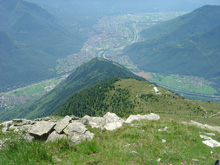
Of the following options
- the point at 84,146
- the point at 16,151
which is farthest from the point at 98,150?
the point at 16,151

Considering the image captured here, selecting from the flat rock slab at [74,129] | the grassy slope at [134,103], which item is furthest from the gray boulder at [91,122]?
the grassy slope at [134,103]

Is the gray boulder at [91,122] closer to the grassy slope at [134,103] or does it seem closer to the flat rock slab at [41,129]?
the flat rock slab at [41,129]

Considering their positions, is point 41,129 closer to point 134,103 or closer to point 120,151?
point 120,151

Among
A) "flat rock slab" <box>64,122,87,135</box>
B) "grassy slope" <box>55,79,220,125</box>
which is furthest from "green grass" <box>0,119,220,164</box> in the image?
"grassy slope" <box>55,79,220,125</box>

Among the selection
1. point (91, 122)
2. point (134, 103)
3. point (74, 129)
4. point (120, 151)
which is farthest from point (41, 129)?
point (134, 103)

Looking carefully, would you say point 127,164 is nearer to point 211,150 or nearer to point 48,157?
point 48,157
